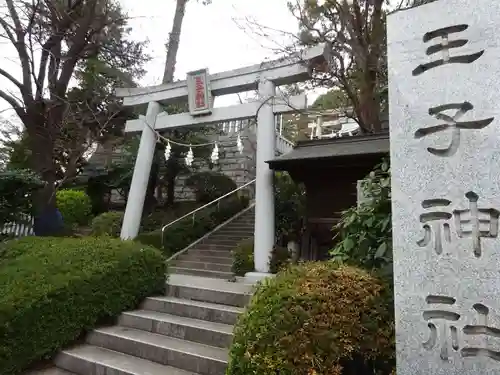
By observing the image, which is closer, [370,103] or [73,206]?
[370,103]

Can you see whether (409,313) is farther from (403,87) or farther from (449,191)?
Answer: (403,87)

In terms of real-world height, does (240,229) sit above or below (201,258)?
above

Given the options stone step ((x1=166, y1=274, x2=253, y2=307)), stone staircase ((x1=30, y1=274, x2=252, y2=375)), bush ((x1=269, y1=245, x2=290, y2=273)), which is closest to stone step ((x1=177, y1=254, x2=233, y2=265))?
bush ((x1=269, y1=245, x2=290, y2=273))

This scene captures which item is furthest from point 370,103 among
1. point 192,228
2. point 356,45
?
point 192,228

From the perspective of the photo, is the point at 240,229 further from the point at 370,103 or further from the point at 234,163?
the point at 370,103

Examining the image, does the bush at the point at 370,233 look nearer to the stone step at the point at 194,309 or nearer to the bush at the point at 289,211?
the stone step at the point at 194,309

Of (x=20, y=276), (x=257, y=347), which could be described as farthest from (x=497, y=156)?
(x=20, y=276)

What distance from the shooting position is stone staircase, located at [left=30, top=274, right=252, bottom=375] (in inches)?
168

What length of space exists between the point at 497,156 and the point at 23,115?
10.1 meters

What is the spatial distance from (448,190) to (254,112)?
19.1 ft

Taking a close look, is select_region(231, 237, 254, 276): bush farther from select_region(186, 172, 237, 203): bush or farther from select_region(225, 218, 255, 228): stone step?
select_region(186, 172, 237, 203): bush

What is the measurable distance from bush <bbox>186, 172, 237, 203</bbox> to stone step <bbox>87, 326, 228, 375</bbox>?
27.1ft

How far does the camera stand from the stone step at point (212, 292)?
540cm

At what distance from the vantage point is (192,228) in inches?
440
